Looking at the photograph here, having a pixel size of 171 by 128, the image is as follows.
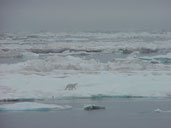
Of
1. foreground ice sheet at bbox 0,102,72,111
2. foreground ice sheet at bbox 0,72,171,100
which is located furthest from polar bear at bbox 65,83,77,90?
foreground ice sheet at bbox 0,102,72,111

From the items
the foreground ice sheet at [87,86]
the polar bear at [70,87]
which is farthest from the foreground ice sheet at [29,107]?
the polar bear at [70,87]

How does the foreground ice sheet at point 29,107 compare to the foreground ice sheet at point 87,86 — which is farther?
the foreground ice sheet at point 87,86

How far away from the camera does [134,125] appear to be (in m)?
7.95

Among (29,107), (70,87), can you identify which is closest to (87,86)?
(70,87)

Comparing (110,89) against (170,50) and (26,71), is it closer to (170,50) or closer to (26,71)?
(26,71)

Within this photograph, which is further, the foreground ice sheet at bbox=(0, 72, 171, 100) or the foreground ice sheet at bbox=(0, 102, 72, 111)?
the foreground ice sheet at bbox=(0, 72, 171, 100)

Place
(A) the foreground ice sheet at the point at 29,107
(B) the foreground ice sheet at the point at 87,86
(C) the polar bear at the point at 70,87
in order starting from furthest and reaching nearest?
(C) the polar bear at the point at 70,87 → (B) the foreground ice sheet at the point at 87,86 → (A) the foreground ice sheet at the point at 29,107

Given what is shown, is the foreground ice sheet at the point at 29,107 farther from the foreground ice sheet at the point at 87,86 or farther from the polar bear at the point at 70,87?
the polar bear at the point at 70,87

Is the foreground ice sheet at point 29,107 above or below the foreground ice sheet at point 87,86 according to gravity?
below

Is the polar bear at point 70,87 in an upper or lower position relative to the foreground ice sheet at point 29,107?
upper

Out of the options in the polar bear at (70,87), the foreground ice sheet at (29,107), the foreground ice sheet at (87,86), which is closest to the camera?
the foreground ice sheet at (29,107)

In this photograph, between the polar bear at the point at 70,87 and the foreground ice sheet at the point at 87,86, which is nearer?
the foreground ice sheet at the point at 87,86

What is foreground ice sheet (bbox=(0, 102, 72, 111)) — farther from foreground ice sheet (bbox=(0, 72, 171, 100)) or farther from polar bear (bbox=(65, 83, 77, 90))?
polar bear (bbox=(65, 83, 77, 90))

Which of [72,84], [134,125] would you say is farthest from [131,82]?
[134,125]
